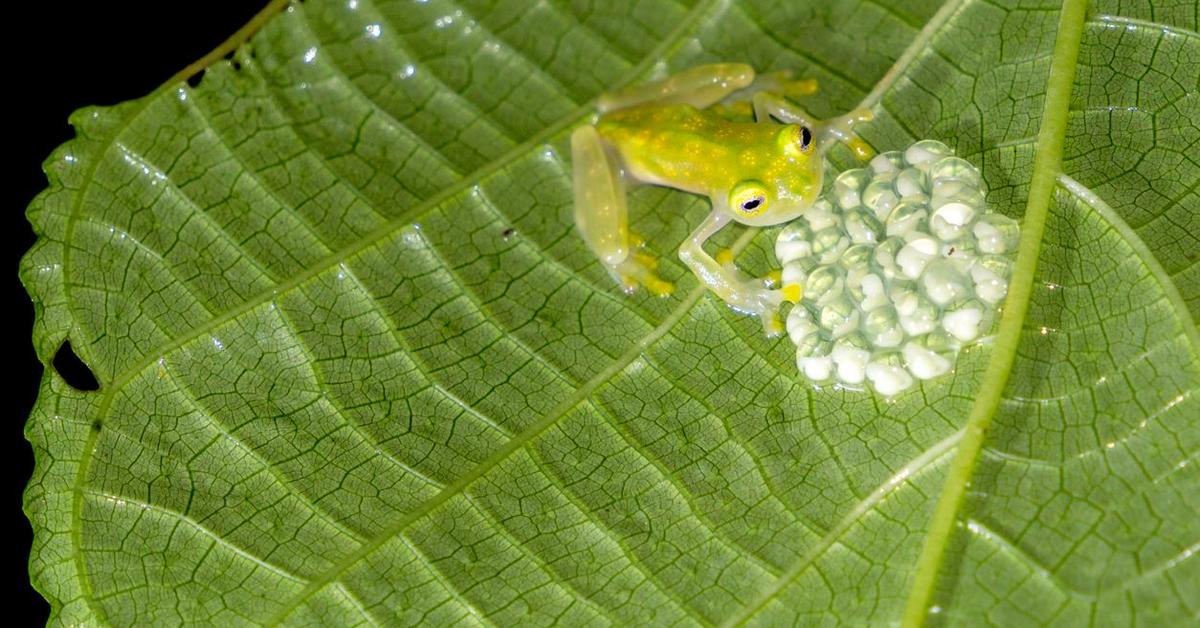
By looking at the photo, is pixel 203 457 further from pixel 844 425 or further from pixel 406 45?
pixel 844 425

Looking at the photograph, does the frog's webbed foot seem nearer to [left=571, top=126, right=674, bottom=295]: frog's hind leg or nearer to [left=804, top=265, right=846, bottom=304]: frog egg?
[left=571, top=126, right=674, bottom=295]: frog's hind leg

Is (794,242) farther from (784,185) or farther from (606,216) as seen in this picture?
(606,216)

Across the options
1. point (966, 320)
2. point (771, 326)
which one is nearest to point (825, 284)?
point (771, 326)

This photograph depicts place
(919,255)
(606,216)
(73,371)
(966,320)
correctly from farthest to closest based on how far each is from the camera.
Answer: (606,216), (73,371), (919,255), (966,320)

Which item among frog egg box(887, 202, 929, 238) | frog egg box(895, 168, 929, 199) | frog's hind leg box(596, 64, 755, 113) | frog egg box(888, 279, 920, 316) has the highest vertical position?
frog's hind leg box(596, 64, 755, 113)

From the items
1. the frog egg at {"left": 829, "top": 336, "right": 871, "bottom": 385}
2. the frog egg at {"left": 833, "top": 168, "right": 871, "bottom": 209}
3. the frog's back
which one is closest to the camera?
the frog egg at {"left": 829, "top": 336, "right": 871, "bottom": 385}

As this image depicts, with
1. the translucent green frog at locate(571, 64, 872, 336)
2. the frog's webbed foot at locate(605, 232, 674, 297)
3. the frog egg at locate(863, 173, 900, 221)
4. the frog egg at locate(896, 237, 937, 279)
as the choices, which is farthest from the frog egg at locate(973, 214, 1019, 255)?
the frog's webbed foot at locate(605, 232, 674, 297)

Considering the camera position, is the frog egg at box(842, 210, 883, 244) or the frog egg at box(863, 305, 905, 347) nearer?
the frog egg at box(863, 305, 905, 347)

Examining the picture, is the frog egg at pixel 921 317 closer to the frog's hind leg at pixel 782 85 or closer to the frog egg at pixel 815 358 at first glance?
the frog egg at pixel 815 358
